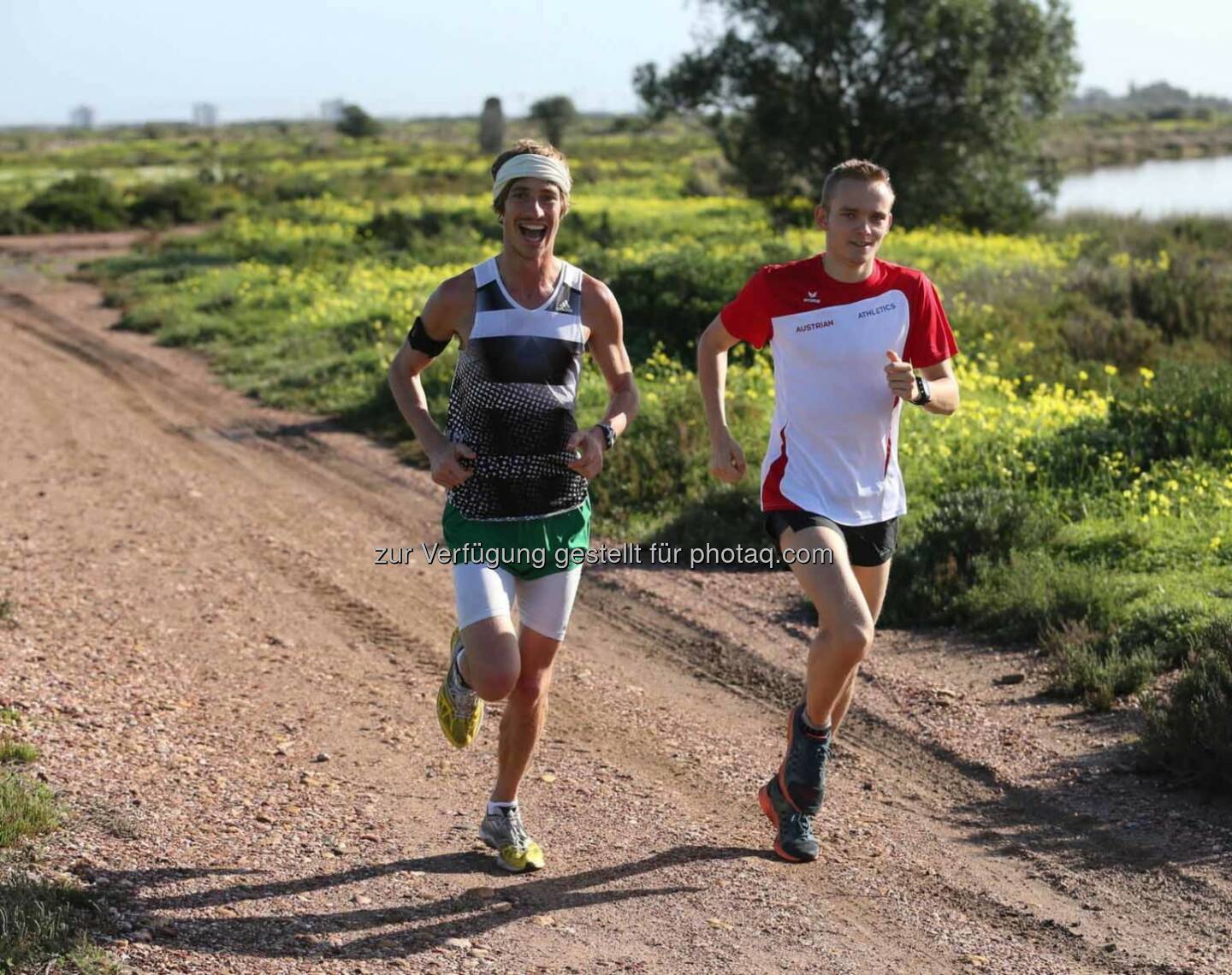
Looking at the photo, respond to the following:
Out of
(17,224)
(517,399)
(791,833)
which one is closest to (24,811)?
(517,399)

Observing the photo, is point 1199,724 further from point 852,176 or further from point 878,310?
point 852,176

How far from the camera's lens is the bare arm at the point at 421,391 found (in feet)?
14.9

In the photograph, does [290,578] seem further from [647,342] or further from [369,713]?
[647,342]

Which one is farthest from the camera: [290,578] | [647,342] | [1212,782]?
[647,342]

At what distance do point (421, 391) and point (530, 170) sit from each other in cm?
74

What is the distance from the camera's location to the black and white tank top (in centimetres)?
455

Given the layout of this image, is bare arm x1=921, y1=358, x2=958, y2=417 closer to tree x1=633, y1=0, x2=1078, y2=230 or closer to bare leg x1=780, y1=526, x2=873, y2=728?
bare leg x1=780, y1=526, x2=873, y2=728

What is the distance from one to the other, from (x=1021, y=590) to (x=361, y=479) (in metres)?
5.48

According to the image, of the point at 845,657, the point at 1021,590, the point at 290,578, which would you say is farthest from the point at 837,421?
the point at 290,578

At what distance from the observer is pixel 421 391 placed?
460cm

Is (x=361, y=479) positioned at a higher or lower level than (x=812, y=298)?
lower

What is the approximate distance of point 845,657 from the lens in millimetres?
4797

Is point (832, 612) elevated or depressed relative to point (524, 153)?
depressed

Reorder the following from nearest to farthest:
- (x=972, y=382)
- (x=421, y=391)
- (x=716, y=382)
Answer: (x=421, y=391)
(x=716, y=382)
(x=972, y=382)
